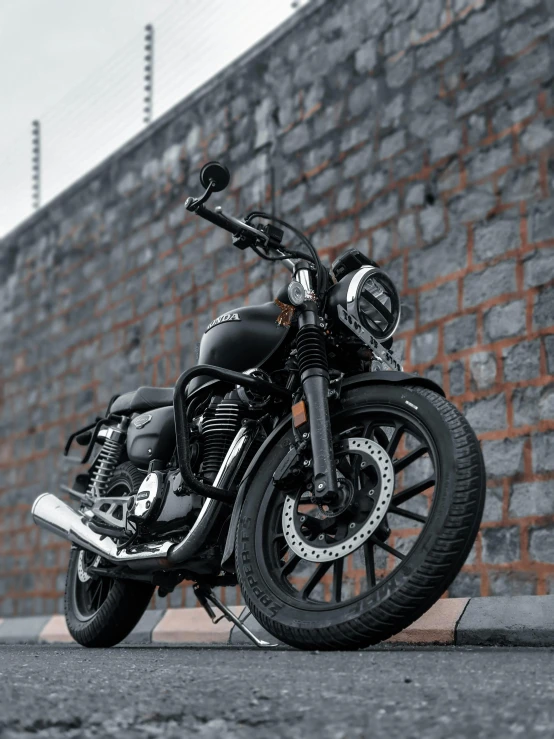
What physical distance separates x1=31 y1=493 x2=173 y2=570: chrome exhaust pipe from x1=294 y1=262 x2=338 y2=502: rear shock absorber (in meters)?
0.86

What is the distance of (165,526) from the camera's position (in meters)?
3.75

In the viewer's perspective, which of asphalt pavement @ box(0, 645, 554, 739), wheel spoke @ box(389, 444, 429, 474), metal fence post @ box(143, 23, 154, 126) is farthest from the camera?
metal fence post @ box(143, 23, 154, 126)

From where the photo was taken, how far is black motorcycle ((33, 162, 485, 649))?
2773 millimetres

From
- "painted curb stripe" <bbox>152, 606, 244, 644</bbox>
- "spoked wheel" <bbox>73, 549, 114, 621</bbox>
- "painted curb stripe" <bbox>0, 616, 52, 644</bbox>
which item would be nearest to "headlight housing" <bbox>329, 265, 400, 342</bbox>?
"spoked wheel" <bbox>73, 549, 114, 621</bbox>

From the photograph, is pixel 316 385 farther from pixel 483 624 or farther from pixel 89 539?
pixel 483 624

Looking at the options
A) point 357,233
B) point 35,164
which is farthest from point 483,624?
point 35,164

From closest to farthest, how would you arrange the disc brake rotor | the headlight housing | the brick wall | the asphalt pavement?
1. the asphalt pavement
2. the disc brake rotor
3. the headlight housing
4. the brick wall

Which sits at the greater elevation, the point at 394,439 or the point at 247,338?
the point at 247,338

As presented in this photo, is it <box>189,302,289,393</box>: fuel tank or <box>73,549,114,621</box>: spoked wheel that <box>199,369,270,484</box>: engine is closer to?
<box>189,302,289,393</box>: fuel tank

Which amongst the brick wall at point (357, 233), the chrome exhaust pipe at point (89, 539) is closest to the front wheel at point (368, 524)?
the chrome exhaust pipe at point (89, 539)

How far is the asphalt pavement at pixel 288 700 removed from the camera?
152cm

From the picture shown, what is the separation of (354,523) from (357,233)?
3.88 m

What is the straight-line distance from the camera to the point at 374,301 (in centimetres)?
337

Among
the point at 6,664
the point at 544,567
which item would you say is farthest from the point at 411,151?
the point at 6,664
